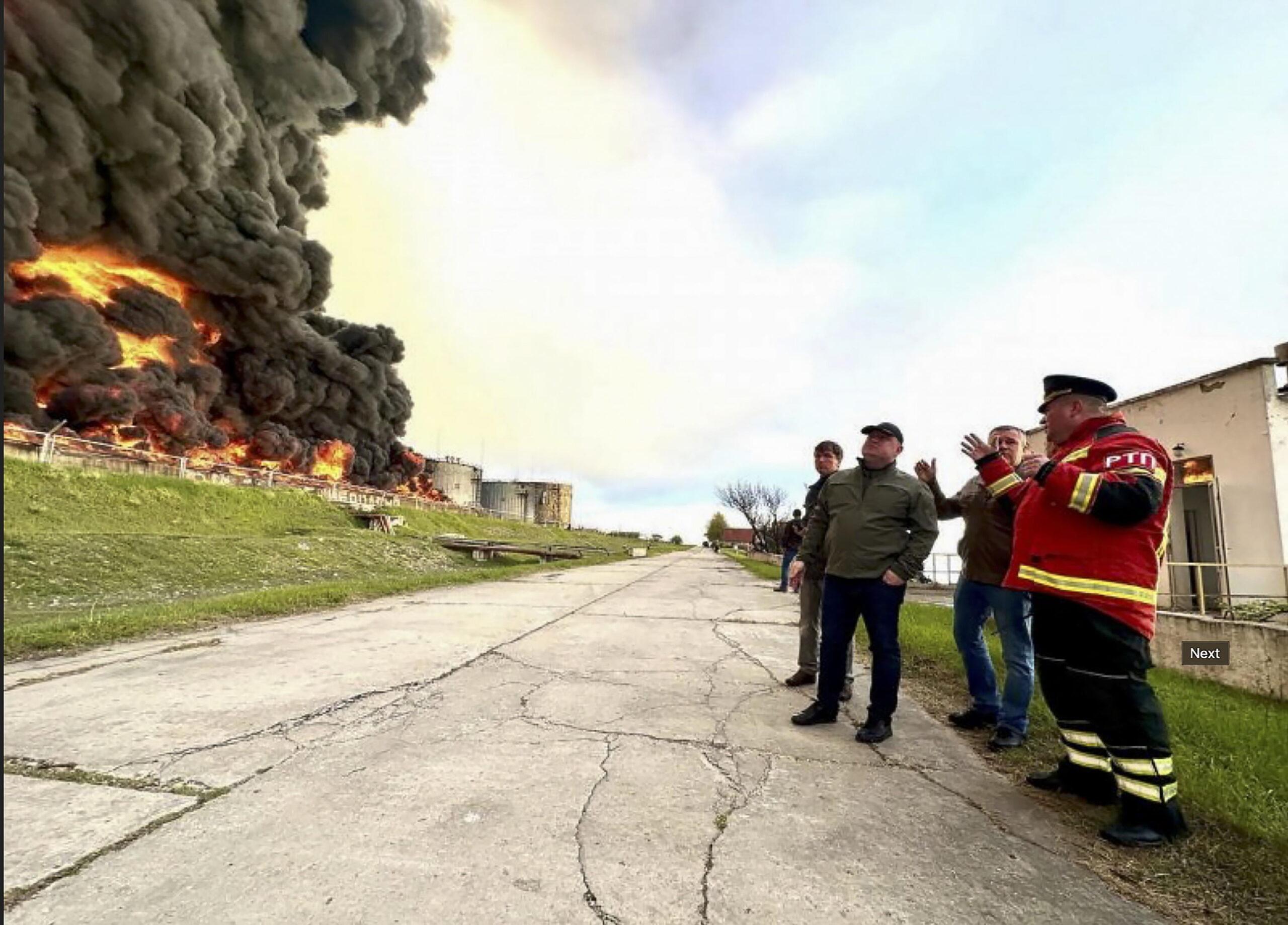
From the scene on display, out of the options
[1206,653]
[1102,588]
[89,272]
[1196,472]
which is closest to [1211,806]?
[1102,588]

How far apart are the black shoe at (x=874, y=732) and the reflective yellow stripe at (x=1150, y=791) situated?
1.26m

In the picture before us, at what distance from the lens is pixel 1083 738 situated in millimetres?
3188

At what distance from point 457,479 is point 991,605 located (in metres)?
66.5

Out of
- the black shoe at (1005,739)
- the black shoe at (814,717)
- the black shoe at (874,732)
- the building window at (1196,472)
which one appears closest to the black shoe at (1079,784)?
the black shoe at (1005,739)

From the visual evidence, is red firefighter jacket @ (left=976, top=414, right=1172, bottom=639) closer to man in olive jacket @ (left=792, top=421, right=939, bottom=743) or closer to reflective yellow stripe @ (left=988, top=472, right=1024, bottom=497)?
reflective yellow stripe @ (left=988, top=472, right=1024, bottom=497)

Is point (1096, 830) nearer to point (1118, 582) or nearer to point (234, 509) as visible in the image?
point (1118, 582)

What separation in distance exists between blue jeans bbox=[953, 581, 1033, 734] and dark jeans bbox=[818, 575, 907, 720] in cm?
59

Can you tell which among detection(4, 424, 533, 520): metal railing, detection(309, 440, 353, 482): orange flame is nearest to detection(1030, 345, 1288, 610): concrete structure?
detection(4, 424, 533, 520): metal railing

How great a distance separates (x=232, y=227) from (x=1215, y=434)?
161 ft

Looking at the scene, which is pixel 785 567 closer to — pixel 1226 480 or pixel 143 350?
pixel 1226 480

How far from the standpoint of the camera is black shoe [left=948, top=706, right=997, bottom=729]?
168 inches

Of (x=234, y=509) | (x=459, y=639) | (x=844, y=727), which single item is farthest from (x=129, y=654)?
(x=234, y=509)

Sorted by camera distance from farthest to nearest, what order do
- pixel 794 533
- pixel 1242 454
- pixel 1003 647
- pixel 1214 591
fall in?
1. pixel 1214 591
2. pixel 1242 454
3. pixel 794 533
4. pixel 1003 647

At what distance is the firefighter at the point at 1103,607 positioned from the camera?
288 cm
